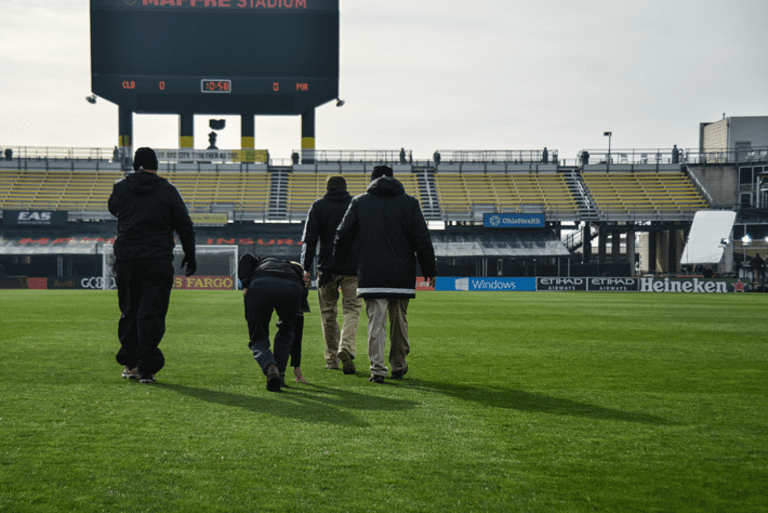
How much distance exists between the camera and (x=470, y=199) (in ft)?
156

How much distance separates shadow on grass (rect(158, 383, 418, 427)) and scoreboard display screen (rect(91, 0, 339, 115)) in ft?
113

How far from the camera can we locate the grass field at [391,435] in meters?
3.06

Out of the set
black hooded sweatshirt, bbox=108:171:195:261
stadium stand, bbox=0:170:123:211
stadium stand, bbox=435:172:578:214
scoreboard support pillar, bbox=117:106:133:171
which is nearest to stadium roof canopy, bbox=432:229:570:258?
stadium stand, bbox=435:172:578:214

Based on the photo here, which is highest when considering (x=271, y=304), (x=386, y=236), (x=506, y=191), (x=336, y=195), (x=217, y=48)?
(x=217, y=48)

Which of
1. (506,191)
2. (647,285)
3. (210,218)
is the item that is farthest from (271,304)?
(506,191)

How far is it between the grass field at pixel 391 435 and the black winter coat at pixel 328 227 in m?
1.10

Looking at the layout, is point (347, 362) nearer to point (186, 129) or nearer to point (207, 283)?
point (207, 283)

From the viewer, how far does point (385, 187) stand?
6414mm

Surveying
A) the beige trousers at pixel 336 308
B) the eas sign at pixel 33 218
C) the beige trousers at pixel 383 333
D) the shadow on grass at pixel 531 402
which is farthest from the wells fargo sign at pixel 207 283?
the shadow on grass at pixel 531 402

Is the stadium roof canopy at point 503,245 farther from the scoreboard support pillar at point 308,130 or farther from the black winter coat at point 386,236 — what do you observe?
the black winter coat at point 386,236

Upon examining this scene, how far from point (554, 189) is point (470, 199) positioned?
6.20 m

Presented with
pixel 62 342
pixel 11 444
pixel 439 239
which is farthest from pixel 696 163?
pixel 11 444

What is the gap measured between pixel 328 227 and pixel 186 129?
40898 millimetres

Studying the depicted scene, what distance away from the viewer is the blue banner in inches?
1479
